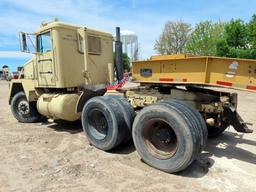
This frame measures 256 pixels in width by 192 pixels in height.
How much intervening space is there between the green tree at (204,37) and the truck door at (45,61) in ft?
109

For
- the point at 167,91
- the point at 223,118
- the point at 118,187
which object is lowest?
the point at 118,187

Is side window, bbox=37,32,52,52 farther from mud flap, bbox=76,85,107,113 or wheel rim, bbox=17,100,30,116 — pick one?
wheel rim, bbox=17,100,30,116

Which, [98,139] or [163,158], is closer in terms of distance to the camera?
[163,158]

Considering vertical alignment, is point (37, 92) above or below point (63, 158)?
above

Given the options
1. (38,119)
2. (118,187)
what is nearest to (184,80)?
(118,187)

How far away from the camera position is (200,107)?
470cm

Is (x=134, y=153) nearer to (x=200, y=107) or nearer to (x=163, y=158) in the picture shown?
(x=163, y=158)

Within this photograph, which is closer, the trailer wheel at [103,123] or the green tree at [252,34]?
the trailer wheel at [103,123]

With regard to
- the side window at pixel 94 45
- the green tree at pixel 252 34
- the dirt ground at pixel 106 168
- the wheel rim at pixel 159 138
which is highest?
the green tree at pixel 252 34

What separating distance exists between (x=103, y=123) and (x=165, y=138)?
1.57 metres

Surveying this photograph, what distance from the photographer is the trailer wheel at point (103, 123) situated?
4.78 metres

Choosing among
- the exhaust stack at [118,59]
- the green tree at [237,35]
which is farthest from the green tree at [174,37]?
the exhaust stack at [118,59]

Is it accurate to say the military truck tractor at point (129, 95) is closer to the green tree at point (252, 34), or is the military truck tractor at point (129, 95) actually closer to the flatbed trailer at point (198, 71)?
the flatbed trailer at point (198, 71)

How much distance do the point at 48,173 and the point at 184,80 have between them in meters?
2.78
